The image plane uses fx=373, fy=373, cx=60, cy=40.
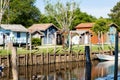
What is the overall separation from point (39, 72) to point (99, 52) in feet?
71.2

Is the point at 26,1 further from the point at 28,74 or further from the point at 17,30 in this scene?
the point at 28,74

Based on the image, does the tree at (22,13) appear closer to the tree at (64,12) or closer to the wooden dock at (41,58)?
the tree at (64,12)

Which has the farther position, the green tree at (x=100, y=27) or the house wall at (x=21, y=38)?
the green tree at (x=100, y=27)

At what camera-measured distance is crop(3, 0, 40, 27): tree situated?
10057 cm

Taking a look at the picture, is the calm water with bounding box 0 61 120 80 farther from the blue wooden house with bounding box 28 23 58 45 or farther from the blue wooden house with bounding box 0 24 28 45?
the blue wooden house with bounding box 28 23 58 45

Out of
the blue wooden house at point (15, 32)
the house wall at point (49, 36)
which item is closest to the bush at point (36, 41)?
the blue wooden house at point (15, 32)

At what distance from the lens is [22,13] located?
104625mm

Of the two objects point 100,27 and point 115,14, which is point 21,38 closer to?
point 100,27

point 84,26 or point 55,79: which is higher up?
point 84,26

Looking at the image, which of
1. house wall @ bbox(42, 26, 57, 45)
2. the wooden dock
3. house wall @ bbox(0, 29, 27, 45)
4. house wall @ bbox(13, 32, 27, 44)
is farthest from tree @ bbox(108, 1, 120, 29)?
the wooden dock

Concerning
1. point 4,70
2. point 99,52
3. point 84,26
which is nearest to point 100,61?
point 99,52

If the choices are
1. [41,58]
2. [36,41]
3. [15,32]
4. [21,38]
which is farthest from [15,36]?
[41,58]

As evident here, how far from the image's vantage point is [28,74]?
143 feet

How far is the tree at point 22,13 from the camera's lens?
101m
